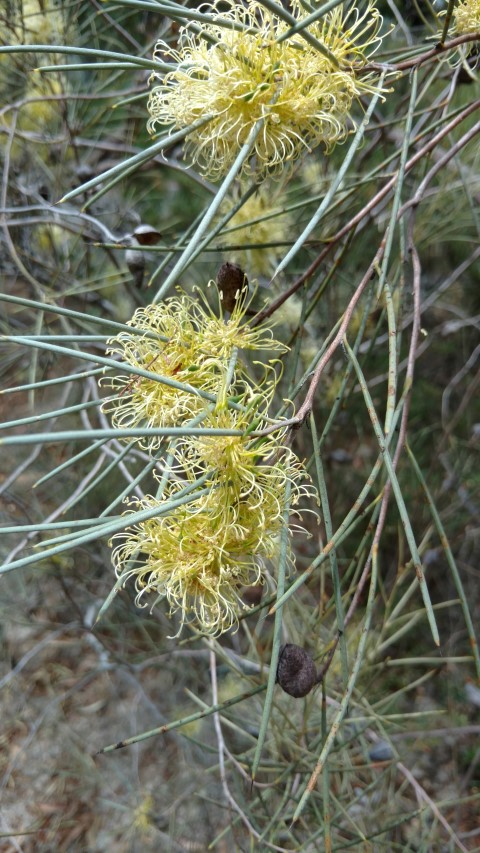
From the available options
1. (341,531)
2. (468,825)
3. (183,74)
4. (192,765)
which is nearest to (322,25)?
(183,74)

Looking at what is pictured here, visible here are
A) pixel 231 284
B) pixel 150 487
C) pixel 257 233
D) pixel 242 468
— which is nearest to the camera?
pixel 242 468

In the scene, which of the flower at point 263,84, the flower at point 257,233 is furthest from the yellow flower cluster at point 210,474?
the flower at point 257,233

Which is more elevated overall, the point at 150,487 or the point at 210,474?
the point at 210,474

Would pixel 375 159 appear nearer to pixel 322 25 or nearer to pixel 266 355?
pixel 266 355

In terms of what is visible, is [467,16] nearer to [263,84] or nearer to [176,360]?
[263,84]

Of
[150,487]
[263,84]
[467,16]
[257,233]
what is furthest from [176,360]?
[150,487]

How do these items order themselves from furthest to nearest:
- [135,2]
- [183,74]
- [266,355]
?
1. [266,355]
2. [183,74]
3. [135,2]

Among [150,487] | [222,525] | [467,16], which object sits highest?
[467,16]
